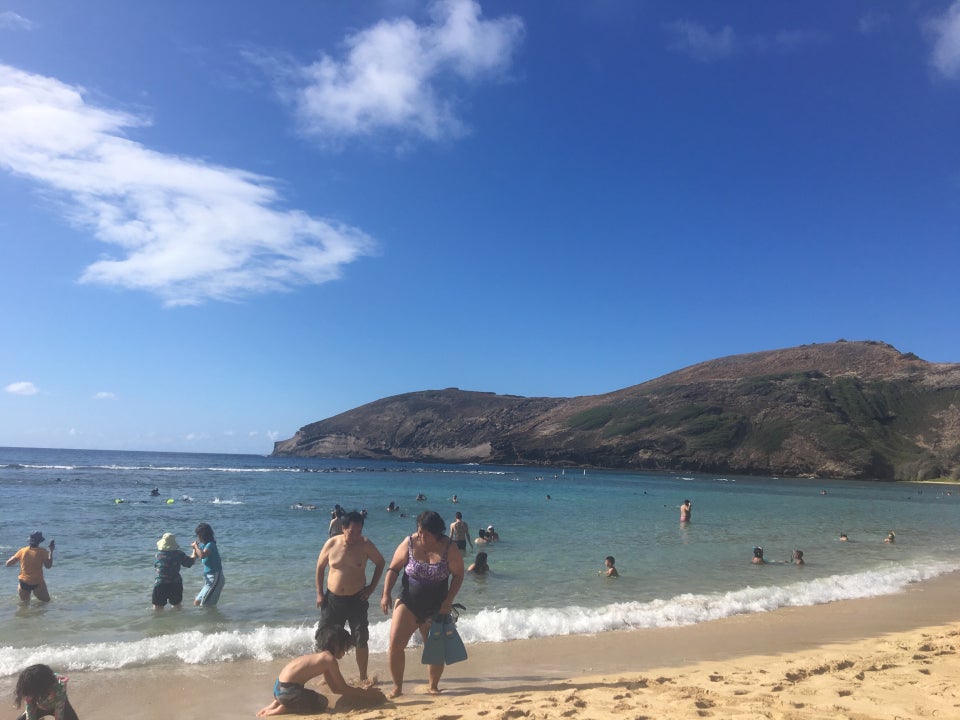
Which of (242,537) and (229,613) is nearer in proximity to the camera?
(229,613)

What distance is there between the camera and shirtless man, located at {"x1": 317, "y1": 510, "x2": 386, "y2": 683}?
657 centimetres

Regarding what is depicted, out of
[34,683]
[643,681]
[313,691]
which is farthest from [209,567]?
[643,681]

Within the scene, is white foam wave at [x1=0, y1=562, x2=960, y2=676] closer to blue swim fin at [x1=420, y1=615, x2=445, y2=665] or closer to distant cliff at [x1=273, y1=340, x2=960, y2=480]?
blue swim fin at [x1=420, y1=615, x2=445, y2=665]

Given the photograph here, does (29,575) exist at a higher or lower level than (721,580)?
higher

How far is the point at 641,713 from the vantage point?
5.57 meters

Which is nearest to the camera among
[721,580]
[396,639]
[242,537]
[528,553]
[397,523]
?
[396,639]

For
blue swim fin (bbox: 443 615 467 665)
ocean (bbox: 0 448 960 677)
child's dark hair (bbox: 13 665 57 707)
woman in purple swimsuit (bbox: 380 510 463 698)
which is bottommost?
ocean (bbox: 0 448 960 677)

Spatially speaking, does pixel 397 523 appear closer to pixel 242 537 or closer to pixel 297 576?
pixel 242 537

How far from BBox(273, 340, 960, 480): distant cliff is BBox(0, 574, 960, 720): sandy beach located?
9256cm

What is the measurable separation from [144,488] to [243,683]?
46153 millimetres

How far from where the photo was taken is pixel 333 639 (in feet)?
20.2

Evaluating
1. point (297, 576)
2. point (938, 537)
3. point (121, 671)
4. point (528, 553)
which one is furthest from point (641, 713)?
point (938, 537)

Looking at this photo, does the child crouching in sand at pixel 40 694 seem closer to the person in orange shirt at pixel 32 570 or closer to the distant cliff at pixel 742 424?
the person in orange shirt at pixel 32 570

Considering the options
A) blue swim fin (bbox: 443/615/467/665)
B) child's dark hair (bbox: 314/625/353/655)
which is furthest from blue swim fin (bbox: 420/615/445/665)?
child's dark hair (bbox: 314/625/353/655)
